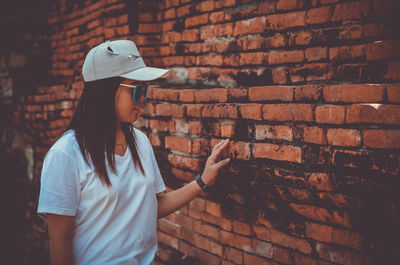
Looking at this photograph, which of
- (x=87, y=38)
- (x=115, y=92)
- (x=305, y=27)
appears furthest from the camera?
(x=87, y=38)

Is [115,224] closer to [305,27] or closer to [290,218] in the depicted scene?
[290,218]

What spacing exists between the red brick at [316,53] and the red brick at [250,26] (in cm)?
36

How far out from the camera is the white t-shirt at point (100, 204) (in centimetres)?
144

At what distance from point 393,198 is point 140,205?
3.75 feet

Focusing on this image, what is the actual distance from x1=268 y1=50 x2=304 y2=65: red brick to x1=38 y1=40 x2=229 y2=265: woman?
0.73 metres

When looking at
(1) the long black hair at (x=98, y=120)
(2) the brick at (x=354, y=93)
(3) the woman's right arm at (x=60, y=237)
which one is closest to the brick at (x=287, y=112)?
(2) the brick at (x=354, y=93)

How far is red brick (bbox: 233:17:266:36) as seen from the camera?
2139 millimetres

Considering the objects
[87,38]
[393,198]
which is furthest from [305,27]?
[87,38]

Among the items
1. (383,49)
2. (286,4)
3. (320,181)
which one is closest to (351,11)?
(383,49)

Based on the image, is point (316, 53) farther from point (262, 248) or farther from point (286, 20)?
point (262, 248)

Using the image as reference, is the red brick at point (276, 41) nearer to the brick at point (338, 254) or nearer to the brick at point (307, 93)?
the brick at point (307, 93)

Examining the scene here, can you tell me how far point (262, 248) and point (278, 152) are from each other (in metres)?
0.67

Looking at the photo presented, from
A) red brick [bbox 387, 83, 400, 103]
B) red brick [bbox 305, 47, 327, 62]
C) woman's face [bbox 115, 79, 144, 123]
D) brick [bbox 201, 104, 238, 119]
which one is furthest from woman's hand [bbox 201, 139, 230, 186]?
red brick [bbox 387, 83, 400, 103]

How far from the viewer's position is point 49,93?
431 centimetres
